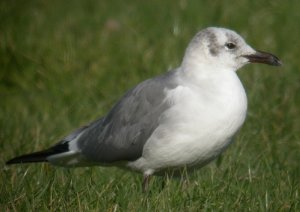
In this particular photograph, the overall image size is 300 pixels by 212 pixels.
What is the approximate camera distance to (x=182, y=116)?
544cm

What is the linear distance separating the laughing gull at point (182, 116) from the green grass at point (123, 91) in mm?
165

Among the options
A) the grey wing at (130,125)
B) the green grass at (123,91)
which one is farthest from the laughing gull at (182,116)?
the green grass at (123,91)

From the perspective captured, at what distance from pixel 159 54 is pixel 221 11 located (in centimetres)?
116

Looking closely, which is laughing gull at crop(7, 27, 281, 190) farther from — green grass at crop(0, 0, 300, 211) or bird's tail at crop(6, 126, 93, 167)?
green grass at crop(0, 0, 300, 211)

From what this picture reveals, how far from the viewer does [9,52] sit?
9.54 metres

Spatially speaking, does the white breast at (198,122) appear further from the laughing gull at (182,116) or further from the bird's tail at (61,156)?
the bird's tail at (61,156)

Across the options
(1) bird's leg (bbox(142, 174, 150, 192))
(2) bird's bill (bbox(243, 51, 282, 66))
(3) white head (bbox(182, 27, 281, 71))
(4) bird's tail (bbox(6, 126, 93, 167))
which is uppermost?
(3) white head (bbox(182, 27, 281, 71))

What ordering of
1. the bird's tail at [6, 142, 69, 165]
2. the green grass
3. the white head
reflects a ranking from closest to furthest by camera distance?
the green grass → the white head → the bird's tail at [6, 142, 69, 165]

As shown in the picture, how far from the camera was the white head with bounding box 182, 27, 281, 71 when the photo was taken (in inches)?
224

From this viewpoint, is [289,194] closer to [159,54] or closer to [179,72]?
[179,72]

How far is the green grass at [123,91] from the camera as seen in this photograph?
513cm

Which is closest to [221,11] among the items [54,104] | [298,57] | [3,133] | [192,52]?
[298,57]

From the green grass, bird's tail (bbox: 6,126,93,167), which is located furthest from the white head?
bird's tail (bbox: 6,126,93,167)

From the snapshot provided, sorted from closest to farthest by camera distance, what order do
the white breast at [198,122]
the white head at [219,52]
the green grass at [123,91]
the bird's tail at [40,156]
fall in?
1. the green grass at [123,91]
2. the white breast at [198,122]
3. the white head at [219,52]
4. the bird's tail at [40,156]
